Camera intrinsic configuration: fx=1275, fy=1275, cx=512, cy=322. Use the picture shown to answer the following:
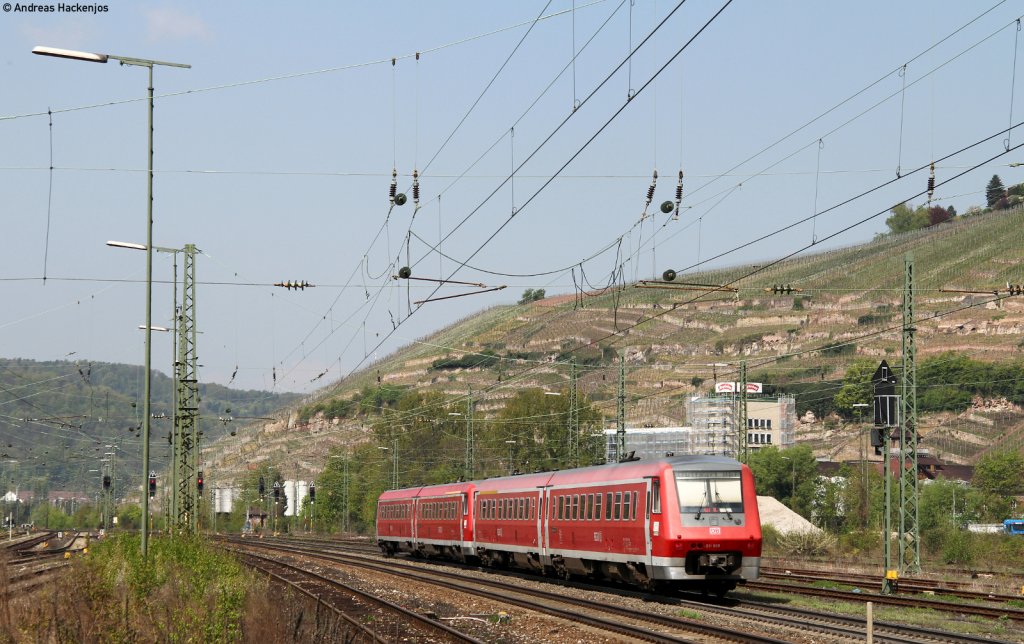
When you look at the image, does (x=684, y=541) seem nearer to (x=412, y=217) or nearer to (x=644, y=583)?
(x=644, y=583)

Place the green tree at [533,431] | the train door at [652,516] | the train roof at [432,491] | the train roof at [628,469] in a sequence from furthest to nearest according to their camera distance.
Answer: the green tree at [533,431]
the train roof at [432,491]
the train roof at [628,469]
the train door at [652,516]

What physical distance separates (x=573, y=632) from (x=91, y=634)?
32.4 feet

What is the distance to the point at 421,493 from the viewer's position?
59906mm

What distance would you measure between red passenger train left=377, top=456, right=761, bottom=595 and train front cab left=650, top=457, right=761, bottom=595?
1.0 inches

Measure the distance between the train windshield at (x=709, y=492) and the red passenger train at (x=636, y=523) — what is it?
2cm

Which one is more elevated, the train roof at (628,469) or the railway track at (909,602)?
the train roof at (628,469)

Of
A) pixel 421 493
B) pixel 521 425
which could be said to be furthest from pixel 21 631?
pixel 521 425

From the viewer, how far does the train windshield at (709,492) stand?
31547 mm

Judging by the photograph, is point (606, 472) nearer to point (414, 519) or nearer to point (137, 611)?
point (137, 611)

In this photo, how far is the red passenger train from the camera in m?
31.2

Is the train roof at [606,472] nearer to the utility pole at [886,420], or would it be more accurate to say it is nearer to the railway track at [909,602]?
the railway track at [909,602]

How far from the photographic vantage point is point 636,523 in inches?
1298

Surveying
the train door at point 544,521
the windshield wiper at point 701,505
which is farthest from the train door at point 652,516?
the train door at point 544,521

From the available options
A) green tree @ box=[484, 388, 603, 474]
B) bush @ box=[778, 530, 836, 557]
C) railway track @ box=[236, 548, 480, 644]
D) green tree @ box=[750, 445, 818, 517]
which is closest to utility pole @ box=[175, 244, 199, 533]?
railway track @ box=[236, 548, 480, 644]
